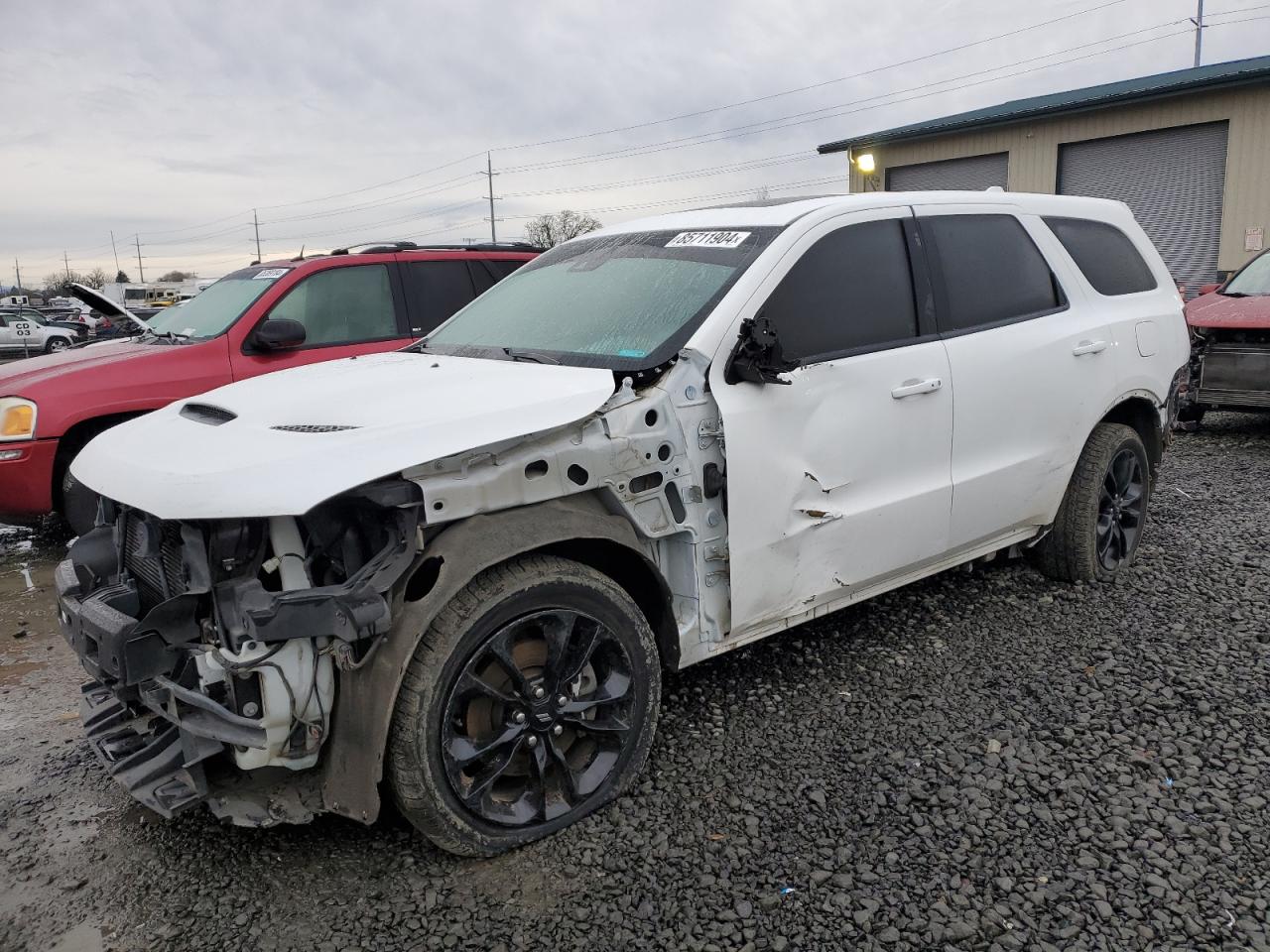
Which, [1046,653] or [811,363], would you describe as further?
[1046,653]

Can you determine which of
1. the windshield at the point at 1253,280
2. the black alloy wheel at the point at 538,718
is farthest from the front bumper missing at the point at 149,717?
the windshield at the point at 1253,280

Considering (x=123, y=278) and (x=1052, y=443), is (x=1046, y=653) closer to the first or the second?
(x=1052, y=443)

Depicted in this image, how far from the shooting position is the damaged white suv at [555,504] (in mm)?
2475

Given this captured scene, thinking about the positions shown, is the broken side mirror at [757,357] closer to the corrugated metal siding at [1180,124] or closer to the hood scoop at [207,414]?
the hood scoop at [207,414]

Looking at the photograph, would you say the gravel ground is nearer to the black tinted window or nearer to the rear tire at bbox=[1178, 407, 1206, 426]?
the black tinted window

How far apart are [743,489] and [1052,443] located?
6.31ft

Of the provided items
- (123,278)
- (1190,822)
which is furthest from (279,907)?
(123,278)

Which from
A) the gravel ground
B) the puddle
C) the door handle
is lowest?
the gravel ground

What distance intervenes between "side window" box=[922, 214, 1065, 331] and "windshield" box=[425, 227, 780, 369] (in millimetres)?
928

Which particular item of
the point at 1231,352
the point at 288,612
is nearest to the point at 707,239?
the point at 288,612

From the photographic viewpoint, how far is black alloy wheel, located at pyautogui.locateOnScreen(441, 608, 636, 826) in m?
2.64

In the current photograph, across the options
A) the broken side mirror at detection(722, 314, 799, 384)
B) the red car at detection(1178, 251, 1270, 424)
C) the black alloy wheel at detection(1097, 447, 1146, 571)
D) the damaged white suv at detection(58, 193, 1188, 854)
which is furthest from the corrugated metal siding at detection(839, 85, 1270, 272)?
the broken side mirror at detection(722, 314, 799, 384)

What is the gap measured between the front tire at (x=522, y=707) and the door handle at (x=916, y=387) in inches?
52.4

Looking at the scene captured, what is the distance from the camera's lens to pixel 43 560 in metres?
6.12
